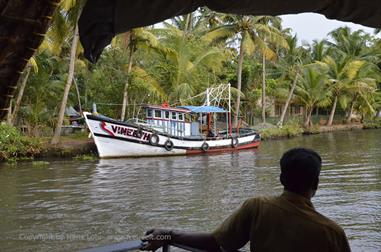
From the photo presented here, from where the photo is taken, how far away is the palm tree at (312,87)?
36062 mm

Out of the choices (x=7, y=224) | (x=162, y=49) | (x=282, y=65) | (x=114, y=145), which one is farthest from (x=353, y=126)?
(x=7, y=224)

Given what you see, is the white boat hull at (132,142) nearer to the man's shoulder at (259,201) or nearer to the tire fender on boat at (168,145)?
the tire fender on boat at (168,145)

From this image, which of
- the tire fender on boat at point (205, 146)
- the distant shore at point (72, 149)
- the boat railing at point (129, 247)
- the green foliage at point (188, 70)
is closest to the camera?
the boat railing at point (129, 247)

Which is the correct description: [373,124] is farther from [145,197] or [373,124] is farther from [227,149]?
[145,197]

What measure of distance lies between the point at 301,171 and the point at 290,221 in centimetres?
23

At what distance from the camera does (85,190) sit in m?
12.6

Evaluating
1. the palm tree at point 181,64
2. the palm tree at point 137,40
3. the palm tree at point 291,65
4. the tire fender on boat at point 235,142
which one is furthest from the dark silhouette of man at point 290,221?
the palm tree at point 291,65

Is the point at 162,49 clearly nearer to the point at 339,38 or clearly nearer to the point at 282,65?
the point at 282,65

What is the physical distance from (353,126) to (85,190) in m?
34.5

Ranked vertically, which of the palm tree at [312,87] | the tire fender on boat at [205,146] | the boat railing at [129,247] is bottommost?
the tire fender on boat at [205,146]

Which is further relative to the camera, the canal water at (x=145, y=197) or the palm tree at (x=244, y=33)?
the palm tree at (x=244, y=33)

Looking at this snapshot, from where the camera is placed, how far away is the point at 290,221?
2.06m

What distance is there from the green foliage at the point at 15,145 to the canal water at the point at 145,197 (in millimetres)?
1646

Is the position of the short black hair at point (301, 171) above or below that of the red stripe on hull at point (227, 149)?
above
